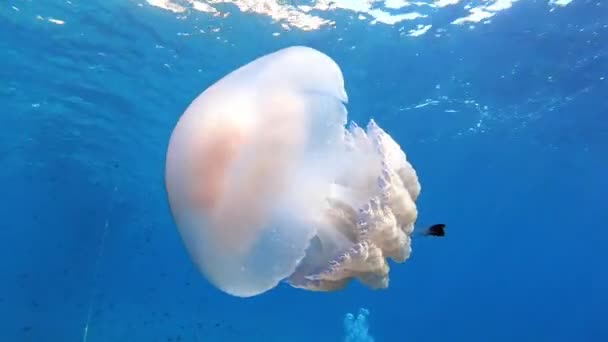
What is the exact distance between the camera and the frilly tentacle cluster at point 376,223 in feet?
8.34

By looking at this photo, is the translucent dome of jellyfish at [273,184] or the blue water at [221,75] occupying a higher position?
the translucent dome of jellyfish at [273,184]

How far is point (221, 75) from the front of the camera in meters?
14.1

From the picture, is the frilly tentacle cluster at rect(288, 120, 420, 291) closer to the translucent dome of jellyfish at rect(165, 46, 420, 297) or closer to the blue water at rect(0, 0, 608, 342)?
the translucent dome of jellyfish at rect(165, 46, 420, 297)

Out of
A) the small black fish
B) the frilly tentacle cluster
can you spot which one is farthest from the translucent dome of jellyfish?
the small black fish

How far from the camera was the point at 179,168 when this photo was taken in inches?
95.3

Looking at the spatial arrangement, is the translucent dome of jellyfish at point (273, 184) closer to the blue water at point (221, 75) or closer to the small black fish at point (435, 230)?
the small black fish at point (435, 230)

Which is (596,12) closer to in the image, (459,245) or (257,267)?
(257,267)

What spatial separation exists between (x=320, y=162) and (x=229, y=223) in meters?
0.50

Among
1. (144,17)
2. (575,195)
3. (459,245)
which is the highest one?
(144,17)

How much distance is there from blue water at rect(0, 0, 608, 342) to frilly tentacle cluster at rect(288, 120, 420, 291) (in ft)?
14.5

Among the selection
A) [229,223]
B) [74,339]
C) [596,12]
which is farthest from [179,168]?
[74,339]

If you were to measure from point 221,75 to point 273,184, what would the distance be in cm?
1214

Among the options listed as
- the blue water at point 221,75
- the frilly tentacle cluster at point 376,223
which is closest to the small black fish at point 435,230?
the frilly tentacle cluster at point 376,223

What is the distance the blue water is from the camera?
12000 mm
